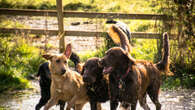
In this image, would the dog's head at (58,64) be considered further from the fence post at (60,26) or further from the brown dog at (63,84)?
the fence post at (60,26)

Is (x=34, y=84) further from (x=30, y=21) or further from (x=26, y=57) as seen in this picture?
(x=30, y=21)

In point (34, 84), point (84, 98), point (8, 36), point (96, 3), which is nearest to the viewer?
point (84, 98)

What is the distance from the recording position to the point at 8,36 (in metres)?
13.5

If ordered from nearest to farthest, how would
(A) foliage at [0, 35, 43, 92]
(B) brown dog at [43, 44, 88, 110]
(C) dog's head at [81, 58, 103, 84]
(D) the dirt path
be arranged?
(C) dog's head at [81, 58, 103, 84]
(B) brown dog at [43, 44, 88, 110]
(D) the dirt path
(A) foliage at [0, 35, 43, 92]

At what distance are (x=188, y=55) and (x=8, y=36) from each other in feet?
20.4

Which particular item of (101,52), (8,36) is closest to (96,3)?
(8,36)

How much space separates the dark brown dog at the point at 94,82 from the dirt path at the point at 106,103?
1485 mm

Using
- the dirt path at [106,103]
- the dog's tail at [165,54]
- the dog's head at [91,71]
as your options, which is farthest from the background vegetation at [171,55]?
the dog's head at [91,71]

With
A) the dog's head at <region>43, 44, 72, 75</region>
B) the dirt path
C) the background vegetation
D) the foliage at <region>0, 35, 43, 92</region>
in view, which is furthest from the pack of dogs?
the background vegetation

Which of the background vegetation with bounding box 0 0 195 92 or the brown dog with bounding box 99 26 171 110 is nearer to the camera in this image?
the brown dog with bounding box 99 26 171 110

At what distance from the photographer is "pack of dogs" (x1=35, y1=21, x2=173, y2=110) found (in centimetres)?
639

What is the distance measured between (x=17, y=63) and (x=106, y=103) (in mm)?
3249

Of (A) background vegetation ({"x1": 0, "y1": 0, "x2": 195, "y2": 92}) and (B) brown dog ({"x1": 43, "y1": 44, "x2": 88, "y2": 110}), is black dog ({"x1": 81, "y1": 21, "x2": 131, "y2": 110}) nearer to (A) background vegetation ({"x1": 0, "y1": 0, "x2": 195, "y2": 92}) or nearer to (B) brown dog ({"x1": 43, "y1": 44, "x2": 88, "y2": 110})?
(B) brown dog ({"x1": 43, "y1": 44, "x2": 88, "y2": 110})

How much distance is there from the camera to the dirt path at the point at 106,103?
8.42 metres
